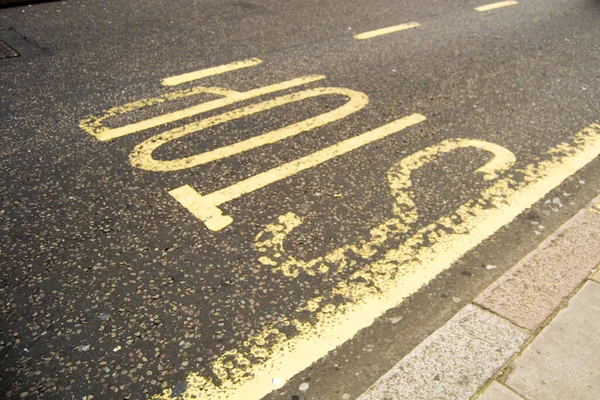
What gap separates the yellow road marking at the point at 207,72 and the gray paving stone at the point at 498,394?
3.63 m

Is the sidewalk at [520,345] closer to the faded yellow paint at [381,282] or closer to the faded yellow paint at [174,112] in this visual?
the faded yellow paint at [381,282]

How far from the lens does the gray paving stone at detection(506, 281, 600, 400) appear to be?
241 centimetres

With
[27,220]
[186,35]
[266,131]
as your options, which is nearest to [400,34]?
[186,35]

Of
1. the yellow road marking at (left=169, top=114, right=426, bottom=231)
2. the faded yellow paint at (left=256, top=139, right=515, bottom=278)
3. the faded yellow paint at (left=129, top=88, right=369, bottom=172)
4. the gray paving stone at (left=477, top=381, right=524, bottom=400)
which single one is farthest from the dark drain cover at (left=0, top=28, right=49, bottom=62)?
the gray paving stone at (left=477, top=381, right=524, bottom=400)

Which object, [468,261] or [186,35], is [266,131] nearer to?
[468,261]

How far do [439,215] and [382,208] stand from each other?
333mm

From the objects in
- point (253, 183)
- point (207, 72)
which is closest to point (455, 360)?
point (253, 183)

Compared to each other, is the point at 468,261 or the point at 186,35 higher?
the point at 186,35

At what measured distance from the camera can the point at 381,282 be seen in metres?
3.03

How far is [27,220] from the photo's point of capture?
3.30 metres

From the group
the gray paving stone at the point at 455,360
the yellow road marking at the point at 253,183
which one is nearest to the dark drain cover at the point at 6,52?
the yellow road marking at the point at 253,183

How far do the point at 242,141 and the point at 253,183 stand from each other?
22.5 inches

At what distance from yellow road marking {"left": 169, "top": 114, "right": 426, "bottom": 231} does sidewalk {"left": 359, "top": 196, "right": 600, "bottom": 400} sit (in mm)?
1350

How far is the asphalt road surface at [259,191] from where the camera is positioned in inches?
102
